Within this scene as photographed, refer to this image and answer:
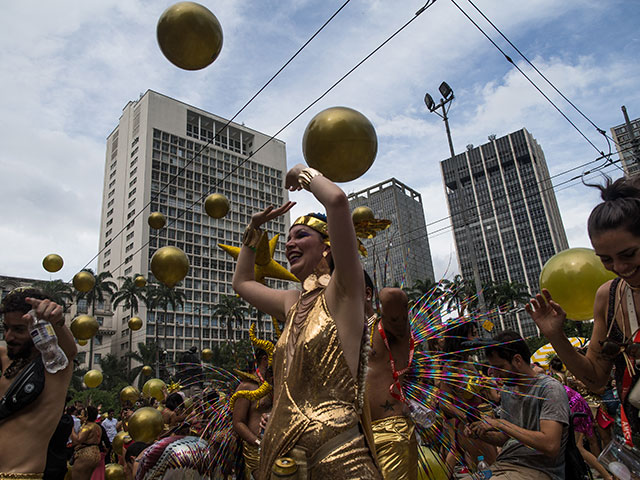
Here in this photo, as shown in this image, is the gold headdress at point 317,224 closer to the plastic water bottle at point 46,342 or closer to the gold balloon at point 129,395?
the plastic water bottle at point 46,342

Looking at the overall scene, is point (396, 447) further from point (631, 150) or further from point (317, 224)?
point (631, 150)

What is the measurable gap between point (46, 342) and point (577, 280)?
4.89 meters

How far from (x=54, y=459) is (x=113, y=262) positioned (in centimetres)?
7745

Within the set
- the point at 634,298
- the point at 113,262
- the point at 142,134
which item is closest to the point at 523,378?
the point at 634,298

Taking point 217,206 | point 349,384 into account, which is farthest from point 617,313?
point 217,206

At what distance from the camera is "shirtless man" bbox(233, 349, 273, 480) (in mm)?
3652

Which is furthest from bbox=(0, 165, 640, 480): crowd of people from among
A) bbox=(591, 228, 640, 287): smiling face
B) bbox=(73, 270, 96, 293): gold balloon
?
bbox=(73, 270, 96, 293): gold balloon

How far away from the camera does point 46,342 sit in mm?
2479

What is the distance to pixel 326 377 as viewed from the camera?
5.74ft

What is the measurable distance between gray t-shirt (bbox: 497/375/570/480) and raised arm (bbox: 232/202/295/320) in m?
1.66

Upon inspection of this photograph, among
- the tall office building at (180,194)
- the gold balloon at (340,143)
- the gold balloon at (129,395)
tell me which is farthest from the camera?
the tall office building at (180,194)

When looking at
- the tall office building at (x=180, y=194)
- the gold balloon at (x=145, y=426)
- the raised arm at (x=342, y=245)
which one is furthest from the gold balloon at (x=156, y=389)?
the tall office building at (x=180, y=194)

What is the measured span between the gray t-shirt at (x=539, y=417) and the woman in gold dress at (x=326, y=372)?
1.55 metres

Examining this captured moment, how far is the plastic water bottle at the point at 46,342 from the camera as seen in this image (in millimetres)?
2471
